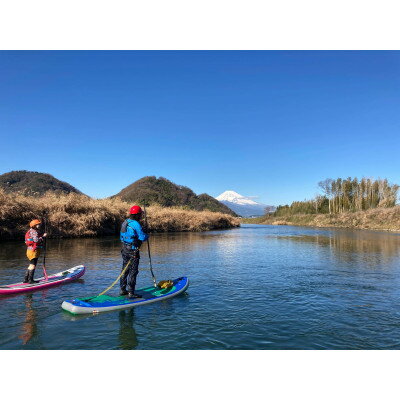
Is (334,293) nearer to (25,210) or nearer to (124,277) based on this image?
(124,277)

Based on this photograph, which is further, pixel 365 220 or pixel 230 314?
pixel 365 220

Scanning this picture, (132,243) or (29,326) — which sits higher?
(132,243)

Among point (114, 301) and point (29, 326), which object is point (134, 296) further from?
point (29, 326)

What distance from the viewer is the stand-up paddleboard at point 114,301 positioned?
28.5 ft

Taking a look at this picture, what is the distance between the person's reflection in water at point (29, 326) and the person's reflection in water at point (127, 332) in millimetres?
2061

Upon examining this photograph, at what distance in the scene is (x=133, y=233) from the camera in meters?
10.1

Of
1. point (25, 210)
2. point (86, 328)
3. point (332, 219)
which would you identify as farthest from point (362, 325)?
point (332, 219)

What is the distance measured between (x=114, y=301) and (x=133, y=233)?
7.07 feet

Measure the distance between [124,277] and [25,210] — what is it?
2543 cm

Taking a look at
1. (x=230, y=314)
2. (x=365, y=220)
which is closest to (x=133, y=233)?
(x=230, y=314)

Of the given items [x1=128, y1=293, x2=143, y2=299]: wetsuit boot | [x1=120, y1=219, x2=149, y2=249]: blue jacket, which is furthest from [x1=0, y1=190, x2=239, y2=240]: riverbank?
[x1=128, y1=293, x2=143, y2=299]: wetsuit boot

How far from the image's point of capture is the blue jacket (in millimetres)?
9969

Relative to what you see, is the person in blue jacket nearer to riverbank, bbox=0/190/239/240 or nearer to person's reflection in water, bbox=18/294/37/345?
person's reflection in water, bbox=18/294/37/345

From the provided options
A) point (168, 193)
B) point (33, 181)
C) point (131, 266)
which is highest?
point (168, 193)
